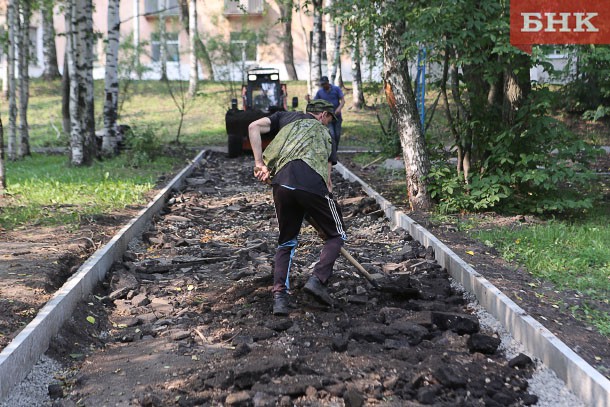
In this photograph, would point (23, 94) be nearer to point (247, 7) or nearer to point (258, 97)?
point (258, 97)

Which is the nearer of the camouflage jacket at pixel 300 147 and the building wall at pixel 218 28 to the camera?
the camouflage jacket at pixel 300 147

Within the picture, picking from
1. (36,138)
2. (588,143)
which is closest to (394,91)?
(588,143)

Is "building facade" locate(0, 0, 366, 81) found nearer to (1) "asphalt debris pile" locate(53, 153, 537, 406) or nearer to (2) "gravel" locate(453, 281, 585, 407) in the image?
(1) "asphalt debris pile" locate(53, 153, 537, 406)

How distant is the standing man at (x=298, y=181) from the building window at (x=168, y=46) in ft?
99.8

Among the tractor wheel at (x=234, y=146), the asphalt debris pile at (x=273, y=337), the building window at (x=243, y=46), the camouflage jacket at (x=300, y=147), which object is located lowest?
the asphalt debris pile at (x=273, y=337)

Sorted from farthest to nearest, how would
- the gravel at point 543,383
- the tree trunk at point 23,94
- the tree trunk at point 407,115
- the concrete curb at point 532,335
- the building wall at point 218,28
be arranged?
the building wall at point 218,28
the tree trunk at point 23,94
the tree trunk at point 407,115
the gravel at point 543,383
the concrete curb at point 532,335

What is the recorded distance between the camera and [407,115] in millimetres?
12281

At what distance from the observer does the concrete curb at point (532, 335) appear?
4793mm

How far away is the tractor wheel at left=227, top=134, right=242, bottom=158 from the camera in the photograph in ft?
76.4

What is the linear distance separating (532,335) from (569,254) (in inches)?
118

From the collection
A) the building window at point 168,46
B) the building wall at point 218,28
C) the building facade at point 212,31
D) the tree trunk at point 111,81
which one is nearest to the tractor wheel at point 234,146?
the tree trunk at point 111,81

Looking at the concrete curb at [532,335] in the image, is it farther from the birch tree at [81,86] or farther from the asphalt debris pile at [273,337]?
the birch tree at [81,86]

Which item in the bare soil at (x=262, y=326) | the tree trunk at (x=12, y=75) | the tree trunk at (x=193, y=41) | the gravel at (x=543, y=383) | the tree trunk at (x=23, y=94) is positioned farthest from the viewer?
the tree trunk at (x=193, y=41)

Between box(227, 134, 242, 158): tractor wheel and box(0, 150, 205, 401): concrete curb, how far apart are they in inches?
500
